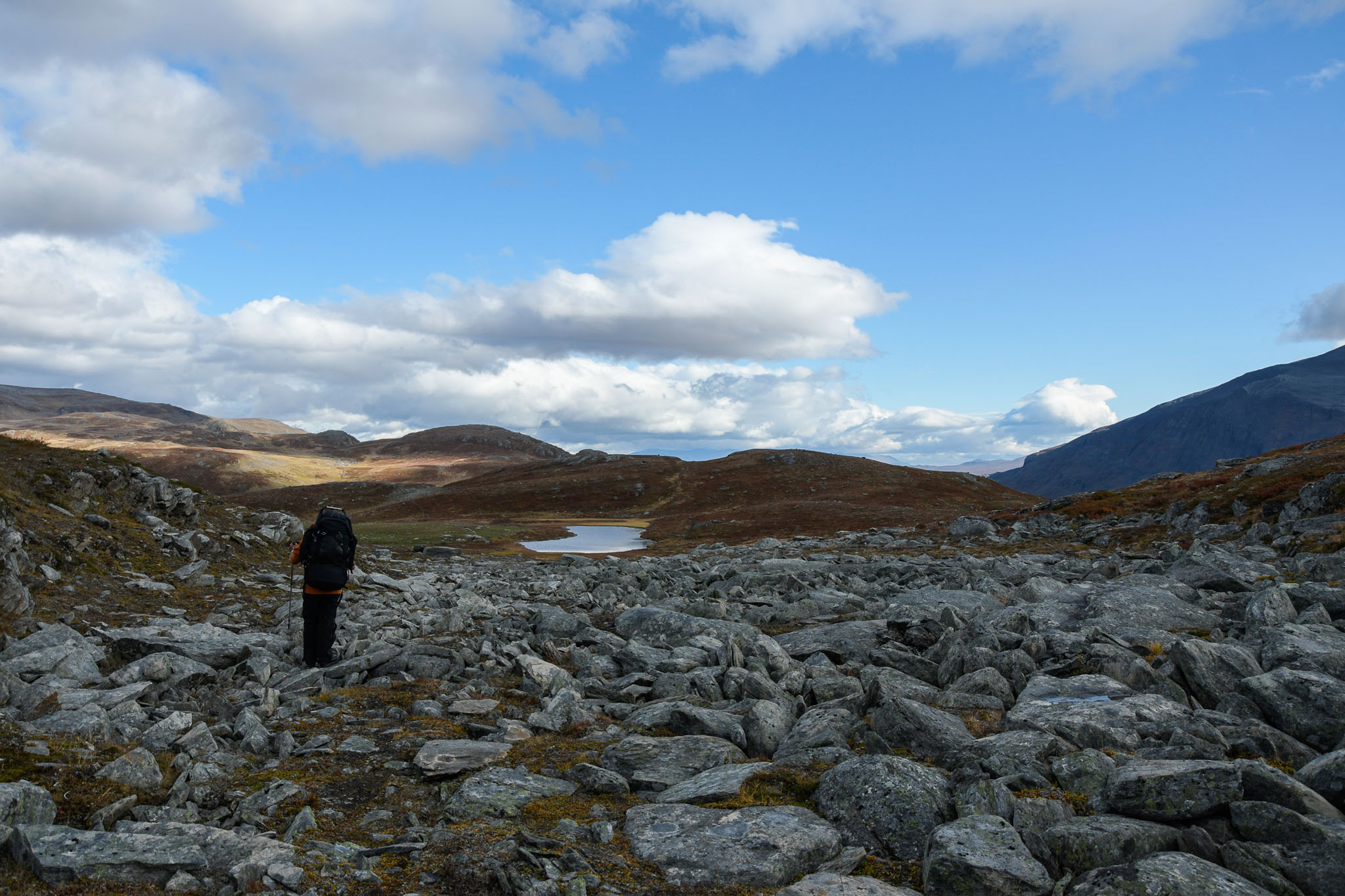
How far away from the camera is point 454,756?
29.0 feet

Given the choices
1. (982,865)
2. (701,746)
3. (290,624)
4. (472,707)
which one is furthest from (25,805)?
(290,624)

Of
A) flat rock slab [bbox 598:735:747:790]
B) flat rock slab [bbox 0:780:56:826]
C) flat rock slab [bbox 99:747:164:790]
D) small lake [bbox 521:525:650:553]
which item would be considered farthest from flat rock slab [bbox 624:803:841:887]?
small lake [bbox 521:525:650:553]

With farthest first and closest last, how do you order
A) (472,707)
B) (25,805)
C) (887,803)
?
(472,707)
(887,803)
(25,805)

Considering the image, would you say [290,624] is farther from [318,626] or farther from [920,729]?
[920,729]

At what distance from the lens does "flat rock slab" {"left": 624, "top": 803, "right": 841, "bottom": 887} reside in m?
6.16

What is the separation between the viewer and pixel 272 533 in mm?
30266

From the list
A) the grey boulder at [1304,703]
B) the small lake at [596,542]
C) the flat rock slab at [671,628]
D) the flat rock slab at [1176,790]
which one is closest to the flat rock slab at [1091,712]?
the grey boulder at [1304,703]

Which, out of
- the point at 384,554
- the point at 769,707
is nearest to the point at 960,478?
the point at 384,554

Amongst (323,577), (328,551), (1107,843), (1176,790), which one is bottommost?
(1107,843)

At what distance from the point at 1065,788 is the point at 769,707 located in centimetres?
381

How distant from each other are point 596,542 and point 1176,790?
7626cm

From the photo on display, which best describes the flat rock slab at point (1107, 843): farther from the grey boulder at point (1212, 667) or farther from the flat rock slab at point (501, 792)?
the flat rock slab at point (501, 792)

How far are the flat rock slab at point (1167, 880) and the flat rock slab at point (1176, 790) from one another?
0.73 metres

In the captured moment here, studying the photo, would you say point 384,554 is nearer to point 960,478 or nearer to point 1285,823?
point 1285,823
